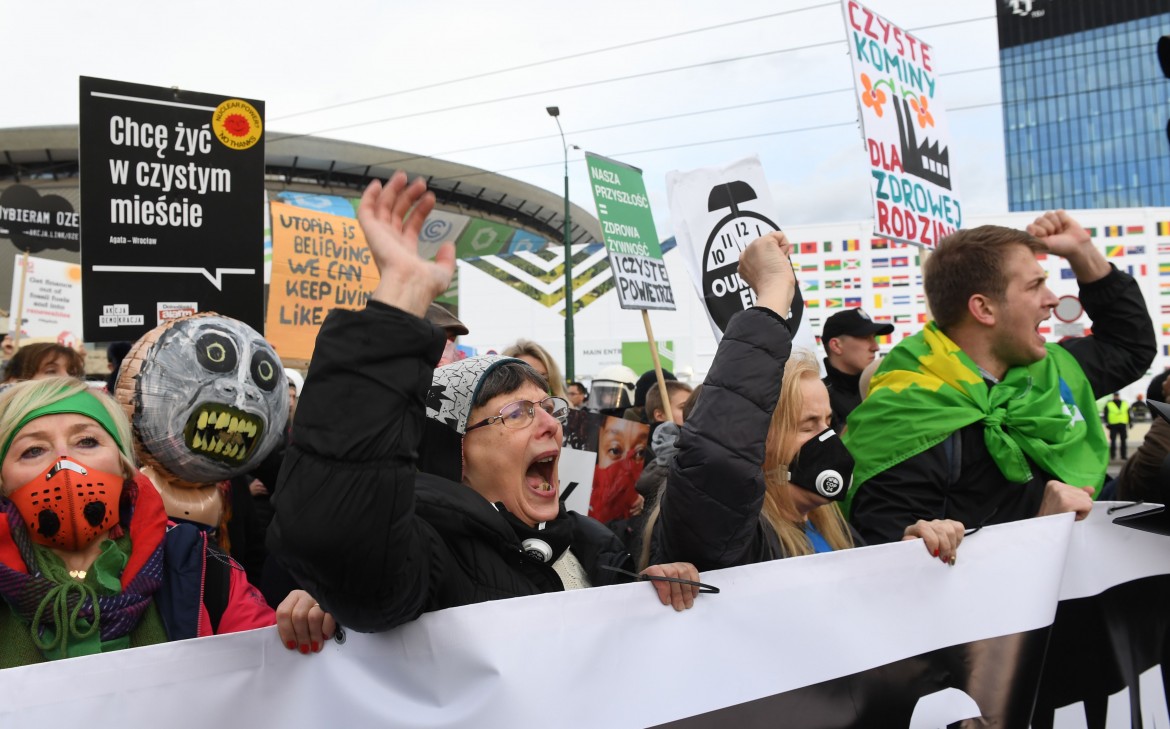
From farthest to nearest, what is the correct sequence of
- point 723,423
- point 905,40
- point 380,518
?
point 905,40 < point 723,423 < point 380,518

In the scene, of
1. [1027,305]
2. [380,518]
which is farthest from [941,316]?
[380,518]

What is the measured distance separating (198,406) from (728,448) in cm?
145

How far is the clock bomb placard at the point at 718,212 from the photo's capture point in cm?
482

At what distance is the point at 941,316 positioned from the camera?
2.73 m

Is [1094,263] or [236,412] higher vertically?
[1094,263]

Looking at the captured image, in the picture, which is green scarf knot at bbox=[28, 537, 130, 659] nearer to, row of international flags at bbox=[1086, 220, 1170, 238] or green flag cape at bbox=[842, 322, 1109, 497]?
green flag cape at bbox=[842, 322, 1109, 497]

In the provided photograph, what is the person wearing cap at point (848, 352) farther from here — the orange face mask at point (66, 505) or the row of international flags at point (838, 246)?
the row of international flags at point (838, 246)

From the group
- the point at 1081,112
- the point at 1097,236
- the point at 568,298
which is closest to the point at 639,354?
the point at 568,298

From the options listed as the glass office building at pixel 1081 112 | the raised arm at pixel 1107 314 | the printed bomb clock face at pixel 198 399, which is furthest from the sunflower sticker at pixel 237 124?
the glass office building at pixel 1081 112

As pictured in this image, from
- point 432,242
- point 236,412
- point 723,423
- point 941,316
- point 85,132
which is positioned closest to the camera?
point 723,423

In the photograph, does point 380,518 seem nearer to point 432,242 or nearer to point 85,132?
point 85,132

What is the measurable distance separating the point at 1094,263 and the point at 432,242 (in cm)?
4442

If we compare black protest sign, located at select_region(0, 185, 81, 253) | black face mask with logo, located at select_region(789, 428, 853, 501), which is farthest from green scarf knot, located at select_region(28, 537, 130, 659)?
black protest sign, located at select_region(0, 185, 81, 253)

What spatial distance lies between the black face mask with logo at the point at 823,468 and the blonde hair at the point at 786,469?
3 centimetres
